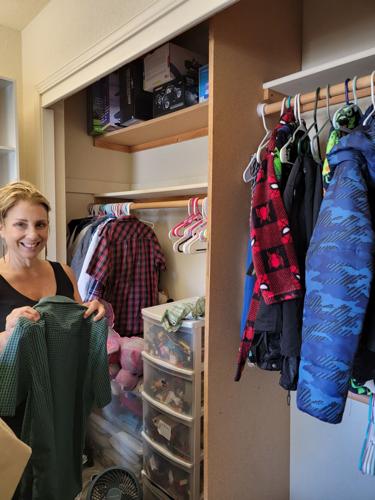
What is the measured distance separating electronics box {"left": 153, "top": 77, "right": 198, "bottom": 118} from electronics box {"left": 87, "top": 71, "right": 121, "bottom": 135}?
15.0 inches

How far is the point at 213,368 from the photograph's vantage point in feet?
4.53

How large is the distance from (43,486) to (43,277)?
67cm

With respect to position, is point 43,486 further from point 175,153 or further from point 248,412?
point 175,153

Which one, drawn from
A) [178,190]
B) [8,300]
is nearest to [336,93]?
[178,190]

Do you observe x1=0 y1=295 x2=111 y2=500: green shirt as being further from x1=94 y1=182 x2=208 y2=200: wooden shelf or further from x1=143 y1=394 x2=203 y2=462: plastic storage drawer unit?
x1=94 y1=182 x2=208 y2=200: wooden shelf

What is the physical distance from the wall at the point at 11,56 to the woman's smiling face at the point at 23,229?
3.73ft

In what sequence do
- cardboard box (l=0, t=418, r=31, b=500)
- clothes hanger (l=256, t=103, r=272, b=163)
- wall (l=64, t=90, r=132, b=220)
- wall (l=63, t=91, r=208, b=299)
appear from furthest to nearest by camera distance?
wall (l=64, t=90, r=132, b=220) < wall (l=63, t=91, r=208, b=299) < clothes hanger (l=256, t=103, r=272, b=163) < cardboard box (l=0, t=418, r=31, b=500)

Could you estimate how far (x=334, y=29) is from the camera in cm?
152

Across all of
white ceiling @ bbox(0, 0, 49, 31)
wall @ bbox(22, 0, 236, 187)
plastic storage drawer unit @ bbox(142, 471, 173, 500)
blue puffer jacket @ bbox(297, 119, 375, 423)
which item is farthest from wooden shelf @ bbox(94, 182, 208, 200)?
plastic storage drawer unit @ bbox(142, 471, 173, 500)

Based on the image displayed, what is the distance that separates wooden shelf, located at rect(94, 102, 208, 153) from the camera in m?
1.86

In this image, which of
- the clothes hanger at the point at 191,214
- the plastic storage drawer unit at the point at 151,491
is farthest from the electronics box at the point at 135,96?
the plastic storage drawer unit at the point at 151,491

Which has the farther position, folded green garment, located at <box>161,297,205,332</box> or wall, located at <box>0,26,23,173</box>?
wall, located at <box>0,26,23,173</box>

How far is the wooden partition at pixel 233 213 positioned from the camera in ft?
4.38

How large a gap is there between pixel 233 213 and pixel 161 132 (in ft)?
3.35
